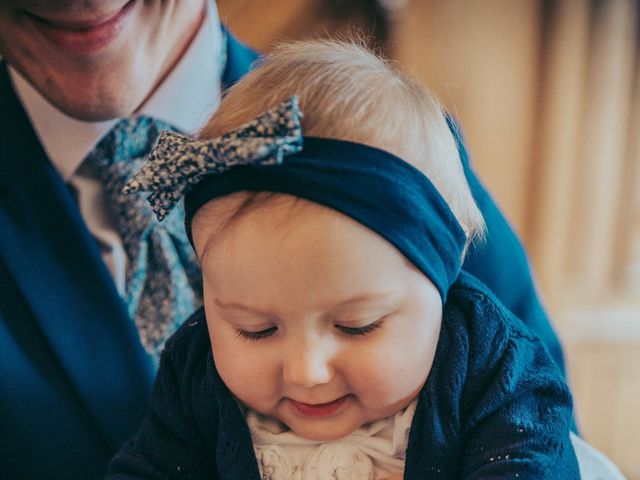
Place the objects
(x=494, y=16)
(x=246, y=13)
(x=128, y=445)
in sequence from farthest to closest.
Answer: (x=494, y=16), (x=246, y=13), (x=128, y=445)

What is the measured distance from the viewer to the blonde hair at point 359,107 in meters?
0.76

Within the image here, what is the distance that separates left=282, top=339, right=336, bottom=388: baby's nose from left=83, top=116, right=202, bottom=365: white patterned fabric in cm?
40

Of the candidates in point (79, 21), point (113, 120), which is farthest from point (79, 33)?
point (113, 120)

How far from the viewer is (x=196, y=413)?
0.89 m

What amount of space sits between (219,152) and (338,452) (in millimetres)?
331

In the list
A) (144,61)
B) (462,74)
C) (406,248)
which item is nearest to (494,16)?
(462,74)

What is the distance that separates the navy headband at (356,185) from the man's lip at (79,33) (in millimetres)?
325

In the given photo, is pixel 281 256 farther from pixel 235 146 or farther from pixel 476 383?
pixel 476 383

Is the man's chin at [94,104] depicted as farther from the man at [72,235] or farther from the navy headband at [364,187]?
the navy headband at [364,187]

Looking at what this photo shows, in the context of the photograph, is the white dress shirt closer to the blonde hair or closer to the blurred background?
the blonde hair

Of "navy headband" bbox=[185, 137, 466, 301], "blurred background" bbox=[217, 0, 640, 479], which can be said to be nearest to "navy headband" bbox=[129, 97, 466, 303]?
"navy headband" bbox=[185, 137, 466, 301]

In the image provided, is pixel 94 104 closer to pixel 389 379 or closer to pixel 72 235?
pixel 72 235

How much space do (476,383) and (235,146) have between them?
1.09 feet

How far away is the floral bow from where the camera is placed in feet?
2.30
